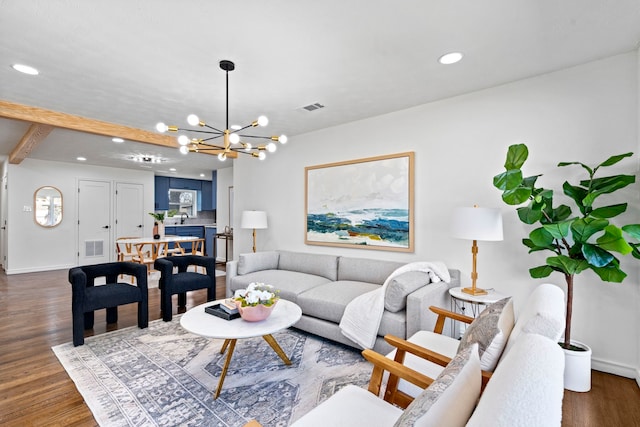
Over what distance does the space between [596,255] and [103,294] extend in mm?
4241

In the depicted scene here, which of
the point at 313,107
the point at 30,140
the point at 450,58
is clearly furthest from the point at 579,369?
the point at 30,140

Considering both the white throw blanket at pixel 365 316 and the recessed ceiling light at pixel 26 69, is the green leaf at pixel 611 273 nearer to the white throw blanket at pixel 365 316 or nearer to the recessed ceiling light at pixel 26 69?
the white throw blanket at pixel 365 316

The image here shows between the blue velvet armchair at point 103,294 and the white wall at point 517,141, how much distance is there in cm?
238

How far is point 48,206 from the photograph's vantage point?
6.95 meters

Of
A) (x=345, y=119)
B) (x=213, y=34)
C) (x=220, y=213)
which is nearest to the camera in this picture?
(x=213, y=34)

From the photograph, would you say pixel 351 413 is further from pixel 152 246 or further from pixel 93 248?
pixel 93 248

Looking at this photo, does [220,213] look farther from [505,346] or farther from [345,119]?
[505,346]

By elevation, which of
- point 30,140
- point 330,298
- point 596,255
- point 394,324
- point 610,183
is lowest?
point 394,324

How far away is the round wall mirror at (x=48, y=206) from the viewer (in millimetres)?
6812

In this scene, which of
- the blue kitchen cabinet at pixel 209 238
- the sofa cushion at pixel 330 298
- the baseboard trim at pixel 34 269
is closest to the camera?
the sofa cushion at pixel 330 298

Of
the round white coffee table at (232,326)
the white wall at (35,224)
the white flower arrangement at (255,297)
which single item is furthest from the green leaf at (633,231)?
the white wall at (35,224)

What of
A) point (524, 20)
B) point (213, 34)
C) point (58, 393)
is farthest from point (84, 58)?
point (524, 20)

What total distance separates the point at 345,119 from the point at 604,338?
327cm

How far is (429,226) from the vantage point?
133 inches
